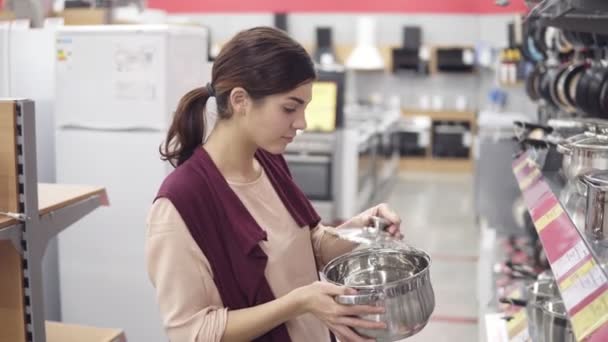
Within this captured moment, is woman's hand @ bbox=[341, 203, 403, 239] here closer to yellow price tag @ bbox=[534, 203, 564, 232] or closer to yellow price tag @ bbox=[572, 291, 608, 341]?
yellow price tag @ bbox=[534, 203, 564, 232]

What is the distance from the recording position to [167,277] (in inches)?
59.3

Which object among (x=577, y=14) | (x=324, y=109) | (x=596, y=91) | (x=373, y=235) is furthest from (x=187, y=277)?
(x=324, y=109)

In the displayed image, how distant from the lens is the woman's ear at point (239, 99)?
1608 mm

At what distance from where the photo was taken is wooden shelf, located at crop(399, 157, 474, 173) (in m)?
11.9

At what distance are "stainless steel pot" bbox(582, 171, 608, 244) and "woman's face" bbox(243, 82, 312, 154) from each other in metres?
0.65

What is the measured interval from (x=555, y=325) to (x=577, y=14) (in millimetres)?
1033

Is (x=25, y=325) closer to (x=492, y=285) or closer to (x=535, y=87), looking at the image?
(x=492, y=285)

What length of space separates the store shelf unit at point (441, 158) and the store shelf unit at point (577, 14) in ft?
30.1

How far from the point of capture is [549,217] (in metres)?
1.72

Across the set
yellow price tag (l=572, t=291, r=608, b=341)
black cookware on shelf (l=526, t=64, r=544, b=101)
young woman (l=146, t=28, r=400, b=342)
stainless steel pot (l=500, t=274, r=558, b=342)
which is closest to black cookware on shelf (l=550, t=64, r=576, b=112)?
black cookware on shelf (l=526, t=64, r=544, b=101)

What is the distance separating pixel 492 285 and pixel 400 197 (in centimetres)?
581

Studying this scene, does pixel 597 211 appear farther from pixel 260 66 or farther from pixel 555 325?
pixel 260 66

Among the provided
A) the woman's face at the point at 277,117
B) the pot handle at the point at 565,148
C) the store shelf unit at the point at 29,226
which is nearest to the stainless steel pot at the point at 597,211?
the pot handle at the point at 565,148

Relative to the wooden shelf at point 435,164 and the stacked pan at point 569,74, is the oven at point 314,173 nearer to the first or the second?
the stacked pan at point 569,74
